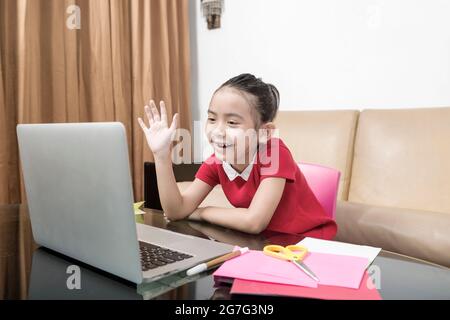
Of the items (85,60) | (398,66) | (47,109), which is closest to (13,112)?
(47,109)

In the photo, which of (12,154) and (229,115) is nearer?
(229,115)

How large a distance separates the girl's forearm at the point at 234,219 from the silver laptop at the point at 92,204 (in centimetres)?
18

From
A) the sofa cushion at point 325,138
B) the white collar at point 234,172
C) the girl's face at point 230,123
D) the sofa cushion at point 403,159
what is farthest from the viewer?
the sofa cushion at point 325,138

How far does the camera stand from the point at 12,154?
2160mm

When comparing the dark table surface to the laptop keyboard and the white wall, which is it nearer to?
the laptop keyboard

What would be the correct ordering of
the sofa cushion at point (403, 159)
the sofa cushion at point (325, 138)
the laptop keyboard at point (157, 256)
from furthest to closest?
the sofa cushion at point (325, 138)
the sofa cushion at point (403, 159)
the laptop keyboard at point (157, 256)

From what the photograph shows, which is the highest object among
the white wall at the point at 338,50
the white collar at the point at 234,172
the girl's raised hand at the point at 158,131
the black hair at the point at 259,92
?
the white wall at the point at 338,50

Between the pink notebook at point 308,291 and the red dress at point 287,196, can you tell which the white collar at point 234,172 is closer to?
the red dress at point 287,196

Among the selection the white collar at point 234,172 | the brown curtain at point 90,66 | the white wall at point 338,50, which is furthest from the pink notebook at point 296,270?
the brown curtain at point 90,66

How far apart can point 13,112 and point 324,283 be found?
2.05 meters

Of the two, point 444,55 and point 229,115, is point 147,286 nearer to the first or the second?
point 229,115

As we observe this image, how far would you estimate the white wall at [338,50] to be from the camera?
2.04 meters

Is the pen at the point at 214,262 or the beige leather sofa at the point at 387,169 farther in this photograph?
the beige leather sofa at the point at 387,169

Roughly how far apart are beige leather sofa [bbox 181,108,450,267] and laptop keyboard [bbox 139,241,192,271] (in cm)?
87
